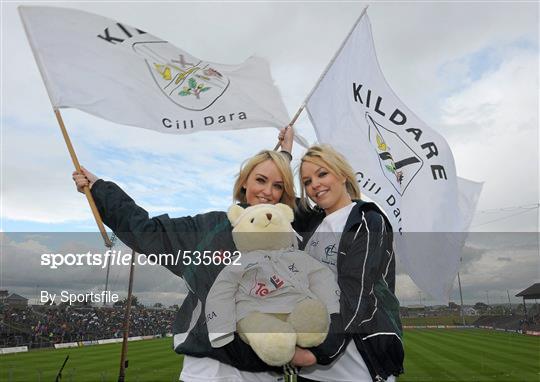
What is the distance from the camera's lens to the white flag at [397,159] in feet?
12.2

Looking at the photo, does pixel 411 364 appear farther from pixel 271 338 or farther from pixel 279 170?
pixel 271 338

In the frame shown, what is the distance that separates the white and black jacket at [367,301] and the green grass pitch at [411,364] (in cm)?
2267

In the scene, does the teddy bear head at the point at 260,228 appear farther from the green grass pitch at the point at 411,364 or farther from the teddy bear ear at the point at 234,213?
the green grass pitch at the point at 411,364

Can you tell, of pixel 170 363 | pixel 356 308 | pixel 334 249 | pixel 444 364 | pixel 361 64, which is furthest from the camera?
pixel 170 363

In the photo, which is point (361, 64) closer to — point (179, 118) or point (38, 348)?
point (179, 118)

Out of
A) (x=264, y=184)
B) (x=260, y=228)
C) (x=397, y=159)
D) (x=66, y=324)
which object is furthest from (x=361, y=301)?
(x=66, y=324)

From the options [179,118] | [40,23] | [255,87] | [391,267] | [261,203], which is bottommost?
[391,267]

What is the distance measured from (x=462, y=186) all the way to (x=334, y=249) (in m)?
2.12

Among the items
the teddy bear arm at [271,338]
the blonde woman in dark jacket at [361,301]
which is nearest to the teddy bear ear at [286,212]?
the blonde woman in dark jacket at [361,301]

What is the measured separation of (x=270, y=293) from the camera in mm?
2490

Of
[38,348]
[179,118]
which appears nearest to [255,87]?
[179,118]

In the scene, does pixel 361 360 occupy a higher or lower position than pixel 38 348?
higher

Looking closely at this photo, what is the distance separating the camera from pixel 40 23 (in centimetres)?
416

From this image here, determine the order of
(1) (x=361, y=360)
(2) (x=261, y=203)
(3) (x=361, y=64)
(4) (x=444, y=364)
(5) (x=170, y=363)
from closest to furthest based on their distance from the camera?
(1) (x=361, y=360) → (2) (x=261, y=203) → (3) (x=361, y=64) → (4) (x=444, y=364) → (5) (x=170, y=363)
